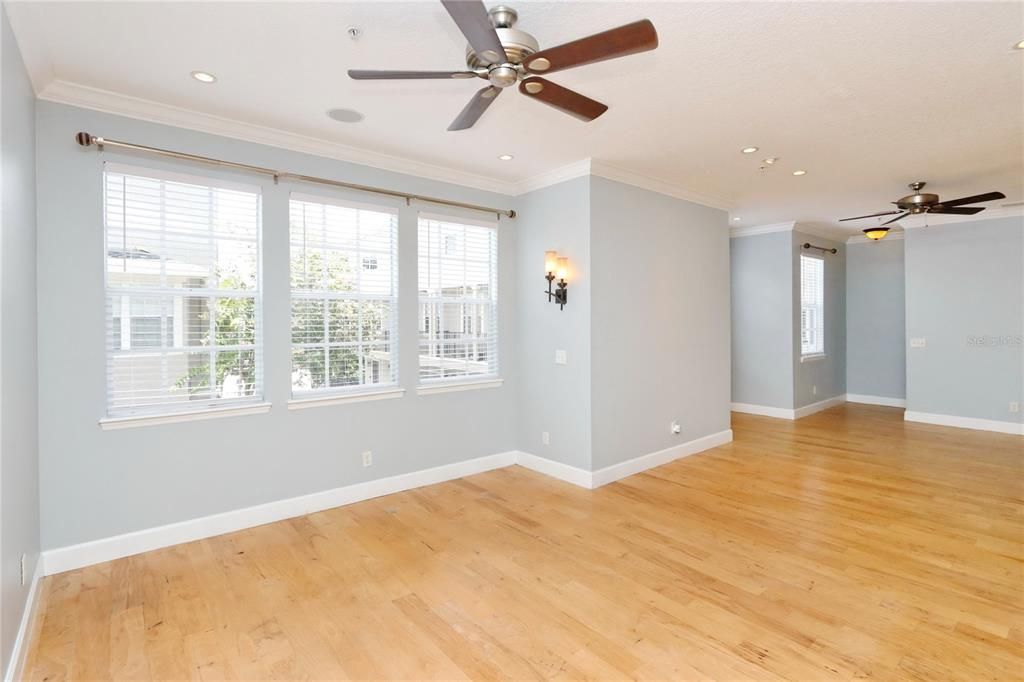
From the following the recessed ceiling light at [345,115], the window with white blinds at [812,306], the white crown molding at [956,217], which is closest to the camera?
the recessed ceiling light at [345,115]

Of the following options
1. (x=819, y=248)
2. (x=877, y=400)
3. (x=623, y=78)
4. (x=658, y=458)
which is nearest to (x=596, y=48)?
(x=623, y=78)

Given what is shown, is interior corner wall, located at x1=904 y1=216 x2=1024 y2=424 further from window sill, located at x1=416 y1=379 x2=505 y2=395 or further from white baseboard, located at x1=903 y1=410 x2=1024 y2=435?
window sill, located at x1=416 y1=379 x2=505 y2=395

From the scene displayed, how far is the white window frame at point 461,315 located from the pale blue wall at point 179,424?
0.08m

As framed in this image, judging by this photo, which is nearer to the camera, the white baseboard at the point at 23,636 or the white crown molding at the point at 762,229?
the white baseboard at the point at 23,636

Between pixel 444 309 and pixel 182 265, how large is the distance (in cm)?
209

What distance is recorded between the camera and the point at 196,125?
338 centimetres

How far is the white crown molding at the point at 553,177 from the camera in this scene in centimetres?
442

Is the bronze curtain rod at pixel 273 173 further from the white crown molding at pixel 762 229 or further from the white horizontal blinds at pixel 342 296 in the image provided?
the white crown molding at pixel 762 229

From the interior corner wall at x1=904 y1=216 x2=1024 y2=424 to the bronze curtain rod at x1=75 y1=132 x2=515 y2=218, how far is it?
19.9ft

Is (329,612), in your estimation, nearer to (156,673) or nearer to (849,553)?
(156,673)

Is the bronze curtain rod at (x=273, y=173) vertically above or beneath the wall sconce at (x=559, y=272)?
above

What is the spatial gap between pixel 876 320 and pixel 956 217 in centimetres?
221

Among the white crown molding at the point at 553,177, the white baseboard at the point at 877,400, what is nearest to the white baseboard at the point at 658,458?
the white crown molding at the point at 553,177

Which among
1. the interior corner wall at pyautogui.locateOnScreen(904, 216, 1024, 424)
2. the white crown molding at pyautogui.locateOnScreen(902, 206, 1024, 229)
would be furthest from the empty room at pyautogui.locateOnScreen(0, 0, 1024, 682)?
the interior corner wall at pyautogui.locateOnScreen(904, 216, 1024, 424)
